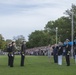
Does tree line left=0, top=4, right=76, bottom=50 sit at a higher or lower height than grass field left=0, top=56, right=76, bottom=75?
higher

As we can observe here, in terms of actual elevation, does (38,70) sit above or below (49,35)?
below

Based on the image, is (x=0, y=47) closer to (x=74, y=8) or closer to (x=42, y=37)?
(x=42, y=37)

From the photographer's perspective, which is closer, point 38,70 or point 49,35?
point 38,70

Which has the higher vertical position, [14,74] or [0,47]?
[0,47]

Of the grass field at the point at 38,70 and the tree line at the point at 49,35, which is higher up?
the tree line at the point at 49,35

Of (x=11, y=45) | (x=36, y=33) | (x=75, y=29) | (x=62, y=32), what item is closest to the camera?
(x=11, y=45)

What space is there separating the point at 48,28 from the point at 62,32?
145 ft

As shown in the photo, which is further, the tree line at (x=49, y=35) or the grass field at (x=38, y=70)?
the tree line at (x=49, y=35)

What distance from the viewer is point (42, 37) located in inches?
6417

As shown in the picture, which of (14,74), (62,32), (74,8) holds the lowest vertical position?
(14,74)

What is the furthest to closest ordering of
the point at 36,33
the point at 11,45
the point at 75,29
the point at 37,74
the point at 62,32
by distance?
the point at 36,33
the point at 62,32
the point at 75,29
the point at 11,45
the point at 37,74

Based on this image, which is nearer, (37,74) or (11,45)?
(37,74)

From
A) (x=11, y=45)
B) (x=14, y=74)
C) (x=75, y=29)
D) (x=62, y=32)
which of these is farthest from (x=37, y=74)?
(x=62, y=32)

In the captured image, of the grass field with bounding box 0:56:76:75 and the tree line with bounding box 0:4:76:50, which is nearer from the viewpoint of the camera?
the grass field with bounding box 0:56:76:75
